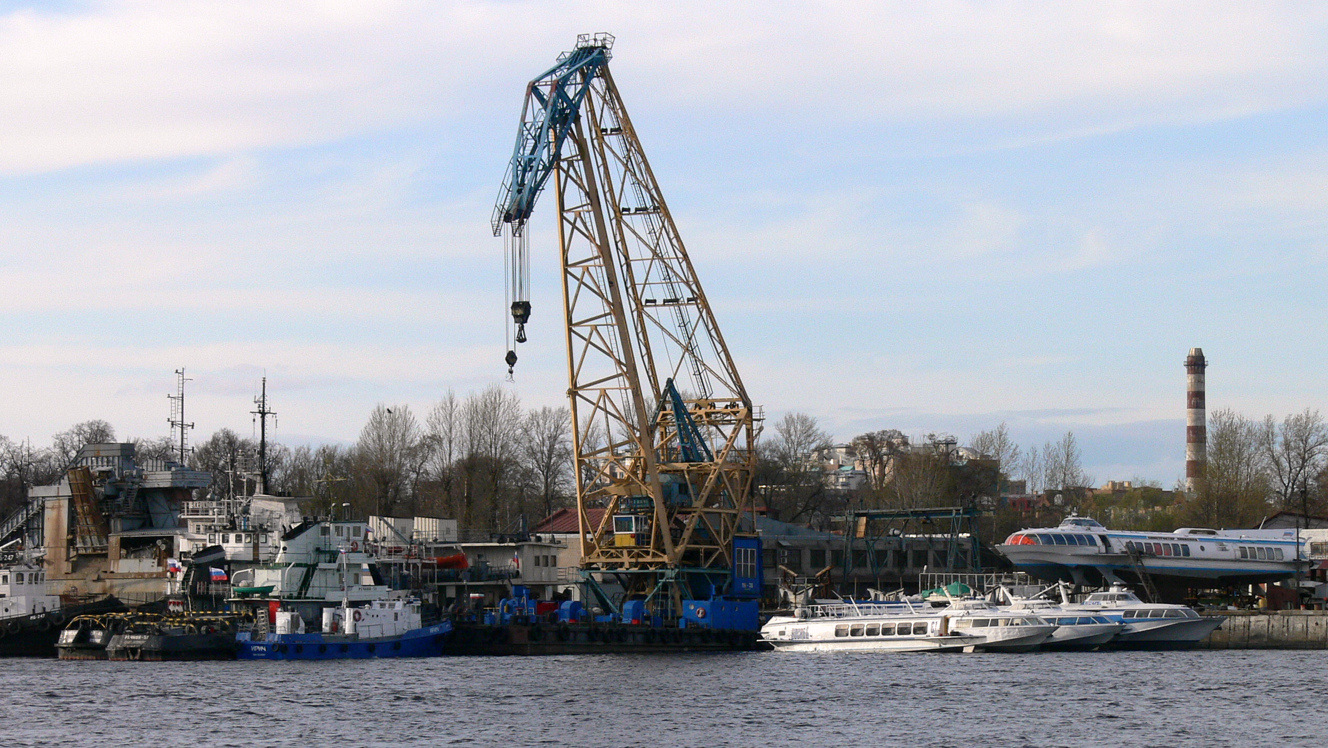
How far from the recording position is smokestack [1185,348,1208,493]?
147875mm

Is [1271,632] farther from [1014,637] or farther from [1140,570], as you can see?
[1014,637]

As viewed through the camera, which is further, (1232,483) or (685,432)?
(1232,483)

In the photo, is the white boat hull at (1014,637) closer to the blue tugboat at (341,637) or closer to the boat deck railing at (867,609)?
the boat deck railing at (867,609)

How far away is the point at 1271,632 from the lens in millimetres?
76375

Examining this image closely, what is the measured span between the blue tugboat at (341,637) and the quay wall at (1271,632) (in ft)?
126

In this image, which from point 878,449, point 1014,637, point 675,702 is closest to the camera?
point 675,702

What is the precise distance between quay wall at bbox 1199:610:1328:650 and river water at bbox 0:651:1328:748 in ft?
22.2

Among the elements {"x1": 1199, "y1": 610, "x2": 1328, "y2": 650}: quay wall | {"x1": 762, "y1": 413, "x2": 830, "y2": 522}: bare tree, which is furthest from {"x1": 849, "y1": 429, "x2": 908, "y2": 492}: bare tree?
{"x1": 1199, "y1": 610, "x2": 1328, "y2": 650}: quay wall

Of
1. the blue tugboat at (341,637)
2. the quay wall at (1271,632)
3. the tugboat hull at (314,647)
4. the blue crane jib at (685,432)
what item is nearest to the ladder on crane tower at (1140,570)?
the quay wall at (1271,632)

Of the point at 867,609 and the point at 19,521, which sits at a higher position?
the point at 19,521

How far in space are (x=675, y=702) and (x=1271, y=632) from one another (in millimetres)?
37435

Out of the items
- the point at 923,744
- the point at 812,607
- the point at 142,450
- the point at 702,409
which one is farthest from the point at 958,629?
the point at 142,450

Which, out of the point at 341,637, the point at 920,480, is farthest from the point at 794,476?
the point at 341,637

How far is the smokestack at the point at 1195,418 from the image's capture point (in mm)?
147875
